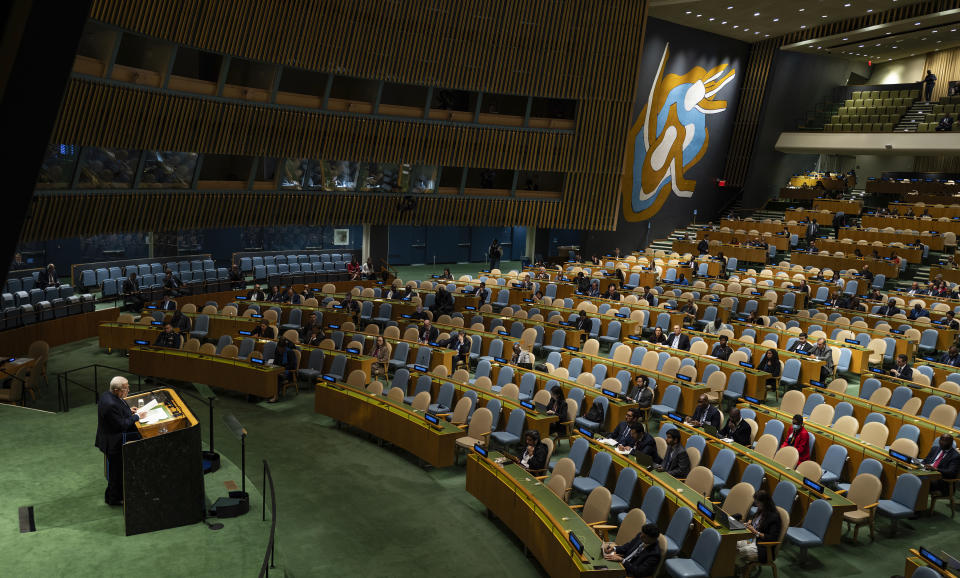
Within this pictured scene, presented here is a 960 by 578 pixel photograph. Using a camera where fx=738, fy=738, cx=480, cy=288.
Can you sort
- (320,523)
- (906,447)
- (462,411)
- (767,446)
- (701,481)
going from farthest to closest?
(462,411) → (767,446) → (906,447) → (320,523) → (701,481)

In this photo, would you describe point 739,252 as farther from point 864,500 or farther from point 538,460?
point 538,460

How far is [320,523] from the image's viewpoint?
8266 mm

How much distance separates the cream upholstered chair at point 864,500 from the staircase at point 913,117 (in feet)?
76.2

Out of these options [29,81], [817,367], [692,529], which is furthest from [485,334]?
[29,81]

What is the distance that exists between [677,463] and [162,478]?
214 inches

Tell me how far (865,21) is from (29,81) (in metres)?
27.3

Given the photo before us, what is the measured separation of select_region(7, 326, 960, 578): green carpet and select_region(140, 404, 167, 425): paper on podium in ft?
3.09

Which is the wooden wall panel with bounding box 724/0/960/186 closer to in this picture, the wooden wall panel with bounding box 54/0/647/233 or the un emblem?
the un emblem

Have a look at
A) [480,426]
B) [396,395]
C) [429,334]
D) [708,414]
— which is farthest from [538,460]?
[429,334]

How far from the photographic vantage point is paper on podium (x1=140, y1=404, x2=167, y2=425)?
24.3ft

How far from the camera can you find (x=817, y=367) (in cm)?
1201

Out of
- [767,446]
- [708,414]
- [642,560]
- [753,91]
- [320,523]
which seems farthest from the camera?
[753,91]

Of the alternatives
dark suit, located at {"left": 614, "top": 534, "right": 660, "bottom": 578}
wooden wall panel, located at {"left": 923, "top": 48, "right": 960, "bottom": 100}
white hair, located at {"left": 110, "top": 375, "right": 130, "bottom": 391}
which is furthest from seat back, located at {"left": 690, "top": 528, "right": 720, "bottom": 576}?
wooden wall panel, located at {"left": 923, "top": 48, "right": 960, "bottom": 100}

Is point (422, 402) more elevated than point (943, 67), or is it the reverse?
point (943, 67)
